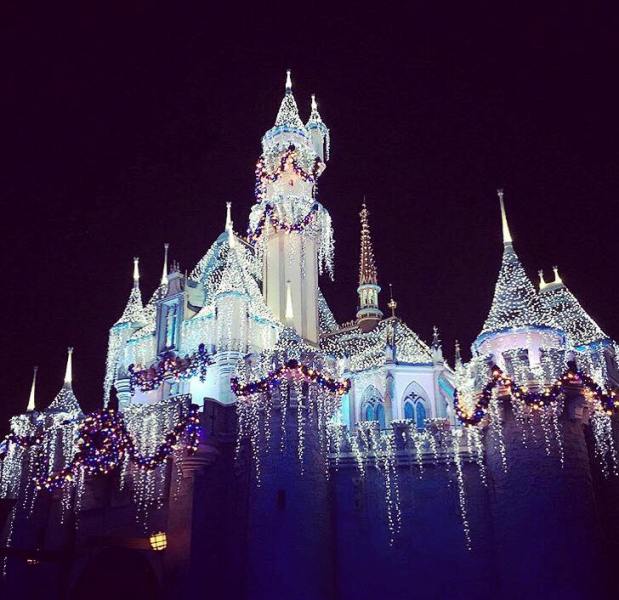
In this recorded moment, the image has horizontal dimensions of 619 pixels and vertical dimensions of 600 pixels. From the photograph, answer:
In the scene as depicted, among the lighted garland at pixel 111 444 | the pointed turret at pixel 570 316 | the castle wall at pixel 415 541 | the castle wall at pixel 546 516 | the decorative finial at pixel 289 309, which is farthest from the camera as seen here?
the decorative finial at pixel 289 309

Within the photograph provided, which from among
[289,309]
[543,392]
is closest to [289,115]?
[289,309]

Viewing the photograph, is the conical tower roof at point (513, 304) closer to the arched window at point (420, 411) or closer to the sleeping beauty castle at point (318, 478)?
the sleeping beauty castle at point (318, 478)

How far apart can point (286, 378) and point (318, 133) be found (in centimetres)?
1814

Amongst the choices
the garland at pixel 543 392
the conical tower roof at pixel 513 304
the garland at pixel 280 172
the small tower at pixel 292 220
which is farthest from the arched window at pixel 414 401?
the garland at pixel 280 172

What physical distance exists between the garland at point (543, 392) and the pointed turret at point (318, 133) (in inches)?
749

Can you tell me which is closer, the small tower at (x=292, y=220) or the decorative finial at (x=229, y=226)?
the decorative finial at (x=229, y=226)

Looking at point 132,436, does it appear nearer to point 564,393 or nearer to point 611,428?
point 564,393

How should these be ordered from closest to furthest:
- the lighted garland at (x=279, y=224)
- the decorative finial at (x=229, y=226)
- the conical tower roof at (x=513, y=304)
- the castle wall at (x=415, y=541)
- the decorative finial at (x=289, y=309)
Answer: the castle wall at (x=415, y=541) → the conical tower roof at (x=513, y=304) → the decorative finial at (x=289, y=309) → the decorative finial at (x=229, y=226) → the lighted garland at (x=279, y=224)

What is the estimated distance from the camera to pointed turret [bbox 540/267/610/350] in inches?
1016

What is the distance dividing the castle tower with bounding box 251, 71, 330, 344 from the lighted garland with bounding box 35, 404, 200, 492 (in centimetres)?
887

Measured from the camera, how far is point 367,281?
44969mm

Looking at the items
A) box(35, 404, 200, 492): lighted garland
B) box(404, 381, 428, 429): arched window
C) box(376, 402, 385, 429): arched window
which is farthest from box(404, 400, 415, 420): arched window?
box(35, 404, 200, 492): lighted garland

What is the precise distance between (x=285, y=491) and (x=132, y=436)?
6.15m

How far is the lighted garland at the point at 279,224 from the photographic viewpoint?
32438mm
